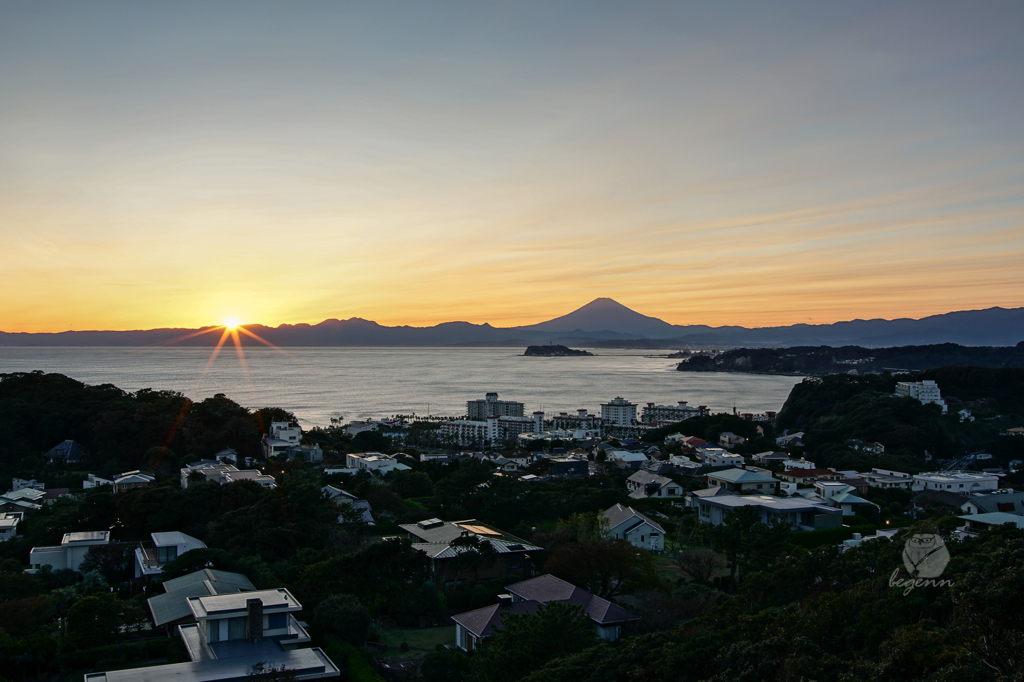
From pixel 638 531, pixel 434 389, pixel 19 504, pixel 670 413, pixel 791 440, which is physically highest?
pixel 19 504

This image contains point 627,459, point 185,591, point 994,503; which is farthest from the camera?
point 627,459

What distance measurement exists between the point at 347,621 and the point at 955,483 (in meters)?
21.2

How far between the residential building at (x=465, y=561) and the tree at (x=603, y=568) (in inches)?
56.0

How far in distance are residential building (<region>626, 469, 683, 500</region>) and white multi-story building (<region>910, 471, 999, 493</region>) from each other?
26.9ft

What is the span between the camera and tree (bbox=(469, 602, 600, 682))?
7371mm

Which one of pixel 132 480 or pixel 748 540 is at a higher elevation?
pixel 748 540

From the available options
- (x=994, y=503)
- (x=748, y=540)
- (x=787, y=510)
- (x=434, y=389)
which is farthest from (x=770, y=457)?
(x=434, y=389)

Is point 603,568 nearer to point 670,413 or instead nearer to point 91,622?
point 91,622

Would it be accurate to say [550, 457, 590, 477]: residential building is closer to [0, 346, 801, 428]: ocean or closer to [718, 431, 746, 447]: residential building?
[718, 431, 746, 447]: residential building

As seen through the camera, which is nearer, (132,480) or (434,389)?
(132,480)

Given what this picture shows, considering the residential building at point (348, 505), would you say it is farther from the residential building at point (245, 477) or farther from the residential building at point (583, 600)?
the residential building at point (583, 600)

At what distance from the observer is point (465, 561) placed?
12.3m

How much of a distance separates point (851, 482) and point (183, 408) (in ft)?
81.3

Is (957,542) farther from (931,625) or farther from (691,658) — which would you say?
(691,658)
